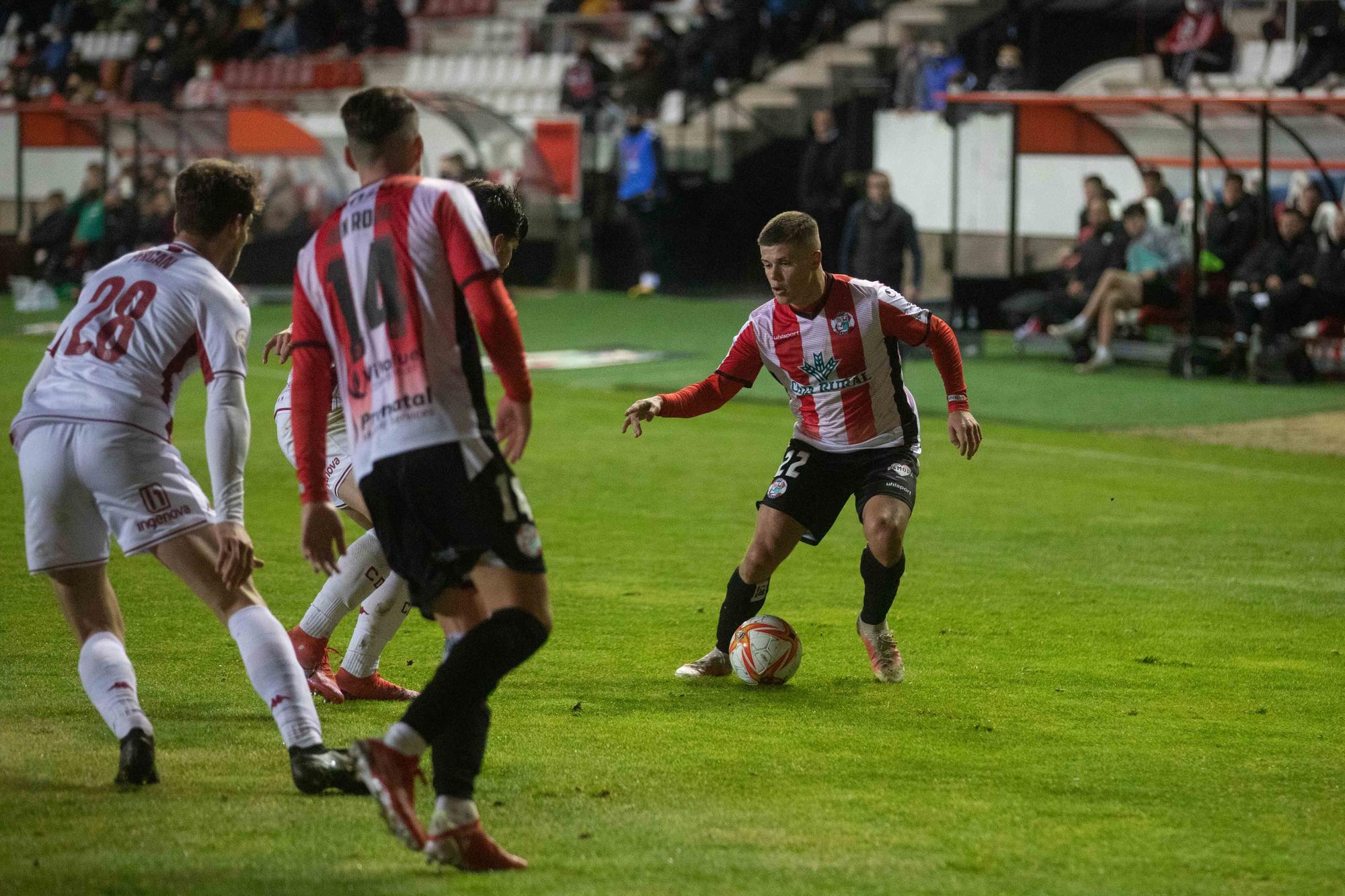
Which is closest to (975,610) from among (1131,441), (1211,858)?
(1211,858)

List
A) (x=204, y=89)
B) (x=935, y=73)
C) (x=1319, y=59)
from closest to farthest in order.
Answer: (x=1319, y=59), (x=935, y=73), (x=204, y=89)

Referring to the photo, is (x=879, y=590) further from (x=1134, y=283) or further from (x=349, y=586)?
(x=1134, y=283)

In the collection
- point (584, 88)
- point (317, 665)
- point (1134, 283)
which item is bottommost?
point (1134, 283)

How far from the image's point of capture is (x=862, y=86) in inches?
978

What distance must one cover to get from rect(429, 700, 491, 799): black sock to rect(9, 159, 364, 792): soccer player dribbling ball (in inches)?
26.3

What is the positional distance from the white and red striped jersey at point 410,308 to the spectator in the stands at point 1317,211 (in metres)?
13.7

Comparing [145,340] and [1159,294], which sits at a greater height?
[145,340]

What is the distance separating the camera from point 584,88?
25.9 meters

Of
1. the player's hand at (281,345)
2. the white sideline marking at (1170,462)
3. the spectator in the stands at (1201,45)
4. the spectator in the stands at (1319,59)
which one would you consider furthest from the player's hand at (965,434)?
the spectator in the stands at (1201,45)

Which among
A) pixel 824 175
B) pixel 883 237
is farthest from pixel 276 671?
pixel 824 175

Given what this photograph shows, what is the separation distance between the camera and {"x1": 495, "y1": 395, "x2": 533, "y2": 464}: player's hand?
13.3 feet

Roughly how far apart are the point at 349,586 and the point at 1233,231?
1333 cm

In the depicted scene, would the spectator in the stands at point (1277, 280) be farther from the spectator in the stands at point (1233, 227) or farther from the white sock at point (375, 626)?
the white sock at point (375, 626)

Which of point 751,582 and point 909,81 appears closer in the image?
point 751,582
